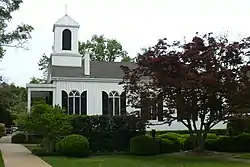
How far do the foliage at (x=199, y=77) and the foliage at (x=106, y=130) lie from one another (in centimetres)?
342

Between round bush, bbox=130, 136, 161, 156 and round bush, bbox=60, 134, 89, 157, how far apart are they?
8.55 feet

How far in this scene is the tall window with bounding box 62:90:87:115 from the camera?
35.1 meters

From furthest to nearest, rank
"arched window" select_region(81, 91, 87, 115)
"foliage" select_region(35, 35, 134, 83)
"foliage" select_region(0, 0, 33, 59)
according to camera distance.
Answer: "foliage" select_region(35, 35, 134, 83), "arched window" select_region(81, 91, 87, 115), "foliage" select_region(0, 0, 33, 59)

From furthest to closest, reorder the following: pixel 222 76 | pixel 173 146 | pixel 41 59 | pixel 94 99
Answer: pixel 41 59
pixel 94 99
pixel 173 146
pixel 222 76

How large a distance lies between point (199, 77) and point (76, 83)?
1726 centimetres

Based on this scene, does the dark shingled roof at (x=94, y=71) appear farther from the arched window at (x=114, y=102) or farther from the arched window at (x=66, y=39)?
the arched window at (x=66, y=39)

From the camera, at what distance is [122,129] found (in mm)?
25422

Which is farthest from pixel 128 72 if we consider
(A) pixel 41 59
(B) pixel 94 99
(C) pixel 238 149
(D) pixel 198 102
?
(A) pixel 41 59

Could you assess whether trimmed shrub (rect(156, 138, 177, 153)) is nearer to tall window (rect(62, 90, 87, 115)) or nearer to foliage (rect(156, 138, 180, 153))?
foliage (rect(156, 138, 180, 153))

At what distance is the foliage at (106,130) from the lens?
81.6 ft

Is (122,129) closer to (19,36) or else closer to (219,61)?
(219,61)

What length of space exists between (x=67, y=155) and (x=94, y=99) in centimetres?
1381

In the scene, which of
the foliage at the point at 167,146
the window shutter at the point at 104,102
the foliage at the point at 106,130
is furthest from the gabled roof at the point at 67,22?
the foliage at the point at 167,146

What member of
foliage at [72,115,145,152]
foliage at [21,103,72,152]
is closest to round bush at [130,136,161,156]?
foliage at [72,115,145,152]
